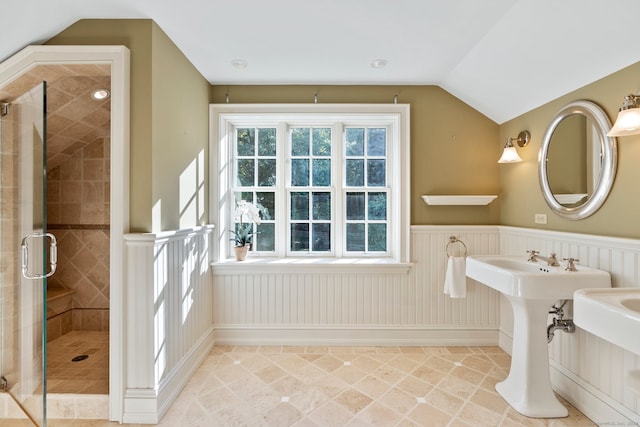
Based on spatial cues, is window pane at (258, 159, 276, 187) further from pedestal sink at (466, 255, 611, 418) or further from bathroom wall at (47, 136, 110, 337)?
pedestal sink at (466, 255, 611, 418)

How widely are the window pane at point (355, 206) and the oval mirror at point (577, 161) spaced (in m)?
1.46

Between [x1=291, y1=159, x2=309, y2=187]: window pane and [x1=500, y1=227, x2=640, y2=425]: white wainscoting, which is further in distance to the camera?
[x1=291, y1=159, x2=309, y2=187]: window pane

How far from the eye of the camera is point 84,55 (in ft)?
5.86

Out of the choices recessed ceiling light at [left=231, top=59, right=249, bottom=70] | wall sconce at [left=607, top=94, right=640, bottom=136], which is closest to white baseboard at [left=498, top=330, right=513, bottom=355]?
wall sconce at [left=607, top=94, right=640, bottom=136]

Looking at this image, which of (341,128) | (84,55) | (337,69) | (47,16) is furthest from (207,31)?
(341,128)

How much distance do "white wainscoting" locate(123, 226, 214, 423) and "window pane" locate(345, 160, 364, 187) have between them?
1570mm

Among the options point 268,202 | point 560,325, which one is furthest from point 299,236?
point 560,325

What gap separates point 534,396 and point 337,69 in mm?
2692

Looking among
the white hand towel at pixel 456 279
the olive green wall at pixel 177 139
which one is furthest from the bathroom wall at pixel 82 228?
the white hand towel at pixel 456 279

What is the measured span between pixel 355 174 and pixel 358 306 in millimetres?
1264

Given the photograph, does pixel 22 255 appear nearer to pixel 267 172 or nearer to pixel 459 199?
pixel 267 172

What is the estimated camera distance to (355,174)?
9.93 ft

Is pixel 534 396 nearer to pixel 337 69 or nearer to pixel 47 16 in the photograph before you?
pixel 337 69

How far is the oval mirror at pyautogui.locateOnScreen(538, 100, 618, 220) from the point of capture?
5.92 feet
